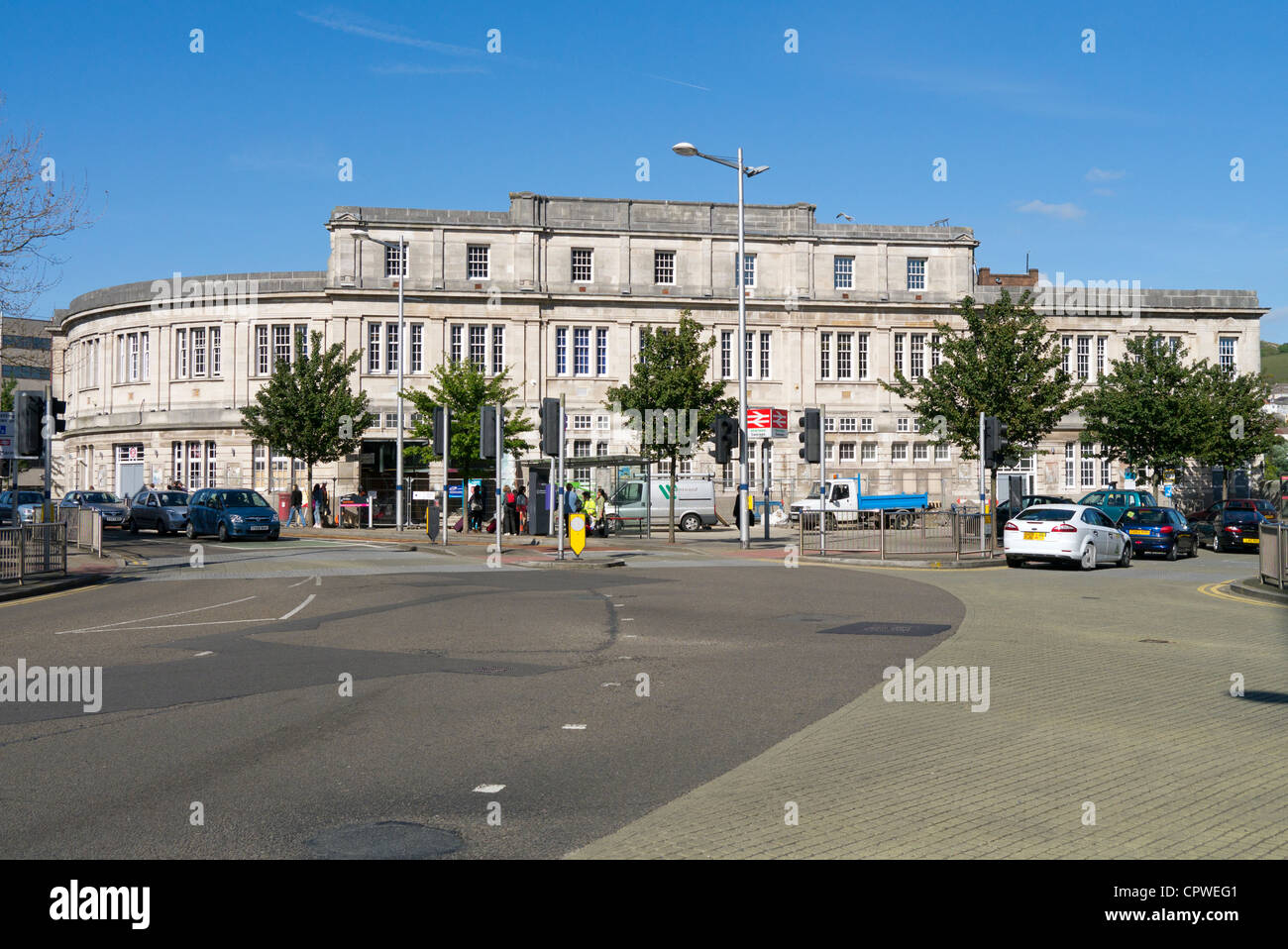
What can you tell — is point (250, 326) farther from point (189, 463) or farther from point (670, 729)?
point (670, 729)

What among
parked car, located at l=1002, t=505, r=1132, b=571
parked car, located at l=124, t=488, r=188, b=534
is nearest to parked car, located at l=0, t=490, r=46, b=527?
parked car, located at l=124, t=488, r=188, b=534

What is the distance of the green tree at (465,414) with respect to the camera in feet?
150

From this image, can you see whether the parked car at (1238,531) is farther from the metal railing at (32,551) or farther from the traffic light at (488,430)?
the metal railing at (32,551)

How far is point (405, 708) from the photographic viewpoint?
8.91 meters

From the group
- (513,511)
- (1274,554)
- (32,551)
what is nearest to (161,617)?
(32,551)

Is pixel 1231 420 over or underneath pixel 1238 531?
over

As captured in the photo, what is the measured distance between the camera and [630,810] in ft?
19.5

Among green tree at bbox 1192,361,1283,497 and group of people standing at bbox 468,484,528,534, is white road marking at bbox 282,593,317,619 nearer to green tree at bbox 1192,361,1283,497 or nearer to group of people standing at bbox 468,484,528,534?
group of people standing at bbox 468,484,528,534

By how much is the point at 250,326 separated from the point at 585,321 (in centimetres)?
1817

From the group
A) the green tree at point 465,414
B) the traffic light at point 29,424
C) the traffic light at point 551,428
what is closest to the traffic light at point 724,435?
the traffic light at point 551,428

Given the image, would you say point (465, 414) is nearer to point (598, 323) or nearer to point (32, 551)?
point (598, 323)

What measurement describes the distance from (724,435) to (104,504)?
89.9 feet

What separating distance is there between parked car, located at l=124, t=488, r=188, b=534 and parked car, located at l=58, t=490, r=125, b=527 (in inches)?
48.7
